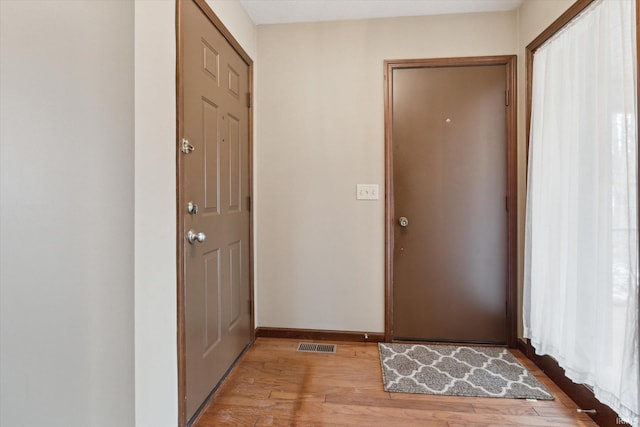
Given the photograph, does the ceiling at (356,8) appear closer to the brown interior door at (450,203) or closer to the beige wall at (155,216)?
the brown interior door at (450,203)

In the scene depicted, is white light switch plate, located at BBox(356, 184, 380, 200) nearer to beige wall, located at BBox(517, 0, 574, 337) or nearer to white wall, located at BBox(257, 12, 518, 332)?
white wall, located at BBox(257, 12, 518, 332)

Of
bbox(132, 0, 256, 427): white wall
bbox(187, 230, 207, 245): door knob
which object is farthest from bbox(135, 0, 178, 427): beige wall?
bbox(187, 230, 207, 245): door knob

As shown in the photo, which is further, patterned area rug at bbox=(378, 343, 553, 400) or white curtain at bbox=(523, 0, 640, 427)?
patterned area rug at bbox=(378, 343, 553, 400)

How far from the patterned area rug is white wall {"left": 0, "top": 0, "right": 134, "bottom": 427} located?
1.49m

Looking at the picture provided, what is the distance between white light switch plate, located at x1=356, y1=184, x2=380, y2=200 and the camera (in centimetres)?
245

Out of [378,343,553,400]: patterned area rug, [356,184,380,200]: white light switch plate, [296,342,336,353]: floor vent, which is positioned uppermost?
[356,184,380,200]: white light switch plate

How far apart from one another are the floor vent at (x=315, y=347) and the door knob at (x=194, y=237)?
1245 mm

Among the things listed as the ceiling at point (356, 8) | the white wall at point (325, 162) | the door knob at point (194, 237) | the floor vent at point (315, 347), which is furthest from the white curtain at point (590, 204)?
the door knob at point (194, 237)

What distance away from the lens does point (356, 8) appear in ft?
7.54

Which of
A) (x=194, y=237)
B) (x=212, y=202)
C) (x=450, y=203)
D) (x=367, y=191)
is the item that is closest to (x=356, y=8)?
(x=367, y=191)

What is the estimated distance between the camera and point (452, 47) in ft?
7.79

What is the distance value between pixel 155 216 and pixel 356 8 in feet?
6.71

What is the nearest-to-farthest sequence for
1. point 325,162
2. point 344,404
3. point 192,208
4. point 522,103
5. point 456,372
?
point 192,208 → point 344,404 → point 456,372 → point 522,103 → point 325,162

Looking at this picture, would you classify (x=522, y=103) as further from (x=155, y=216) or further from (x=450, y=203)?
(x=155, y=216)
